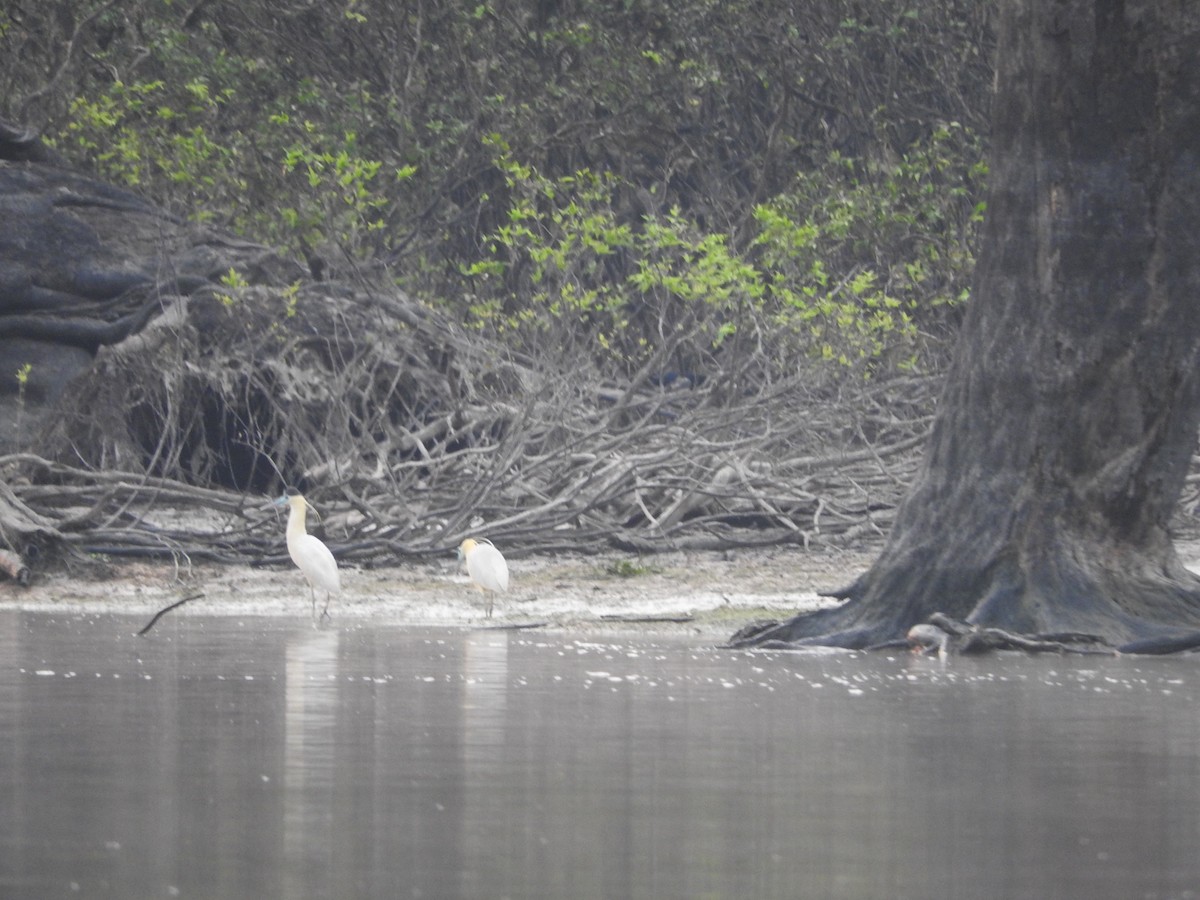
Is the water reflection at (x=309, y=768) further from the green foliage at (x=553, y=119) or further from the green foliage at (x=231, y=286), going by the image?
the green foliage at (x=553, y=119)

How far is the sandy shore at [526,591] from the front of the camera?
1178cm

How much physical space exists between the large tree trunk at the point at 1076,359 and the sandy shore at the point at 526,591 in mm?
1581

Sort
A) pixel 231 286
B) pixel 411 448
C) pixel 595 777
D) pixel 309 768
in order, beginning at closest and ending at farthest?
pixel 595 777
pixel 309 768
pixel 411 448
pixel 231 286

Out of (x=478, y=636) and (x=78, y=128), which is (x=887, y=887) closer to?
(x=478, y=636)

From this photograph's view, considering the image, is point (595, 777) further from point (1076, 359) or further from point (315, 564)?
point (315, 564)

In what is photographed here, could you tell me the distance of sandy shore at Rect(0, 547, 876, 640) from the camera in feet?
38.7

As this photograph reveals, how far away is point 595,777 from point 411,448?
10316 millimetres

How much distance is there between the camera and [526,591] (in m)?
13.0

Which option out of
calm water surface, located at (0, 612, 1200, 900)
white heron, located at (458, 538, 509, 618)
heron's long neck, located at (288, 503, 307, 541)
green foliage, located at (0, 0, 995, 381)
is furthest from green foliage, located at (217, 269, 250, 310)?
calm water surface, located at (0, 612, 1200, 900)

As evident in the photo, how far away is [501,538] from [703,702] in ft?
22.3

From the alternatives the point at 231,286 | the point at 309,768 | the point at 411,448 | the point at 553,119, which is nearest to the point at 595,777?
the point at 309,768

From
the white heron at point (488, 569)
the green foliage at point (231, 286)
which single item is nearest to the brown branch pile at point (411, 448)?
the green foliage at point (231, 286)

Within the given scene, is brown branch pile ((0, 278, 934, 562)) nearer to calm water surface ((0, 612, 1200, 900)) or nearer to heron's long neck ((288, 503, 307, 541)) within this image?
heron's long neck ((288, 503, 307, 541))

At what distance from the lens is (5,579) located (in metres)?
12.9
